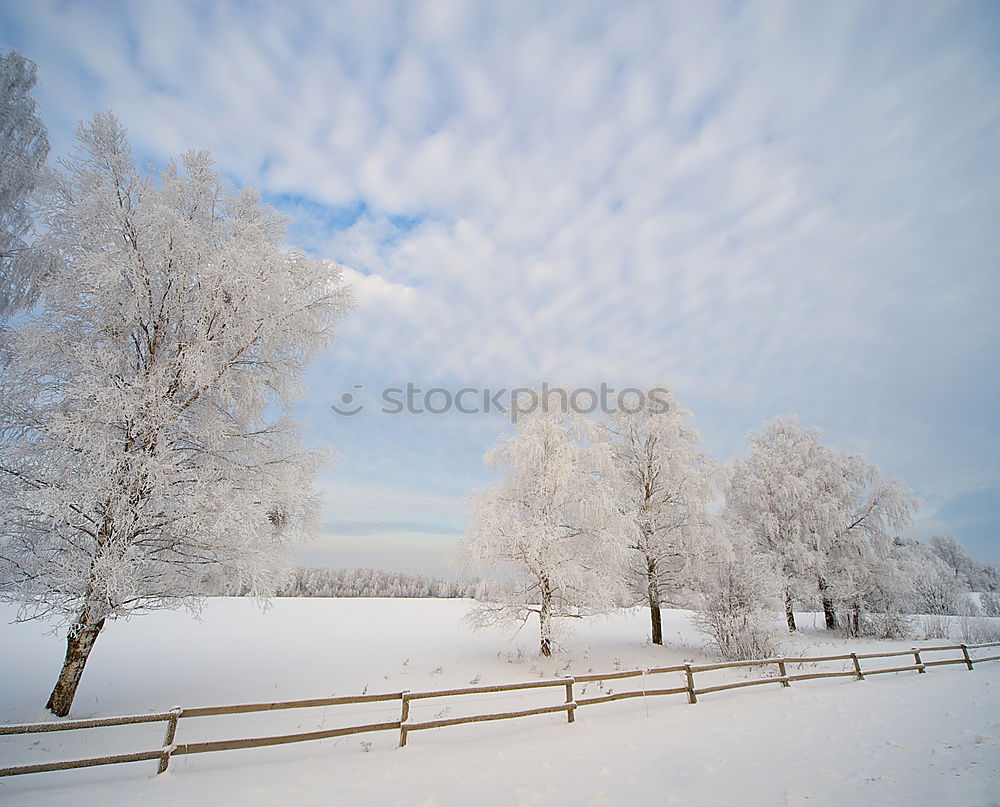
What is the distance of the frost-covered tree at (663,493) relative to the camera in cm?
1764

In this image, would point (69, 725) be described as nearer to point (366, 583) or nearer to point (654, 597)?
point (654, 597)

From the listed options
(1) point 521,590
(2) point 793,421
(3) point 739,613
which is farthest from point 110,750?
(2) point 793,421

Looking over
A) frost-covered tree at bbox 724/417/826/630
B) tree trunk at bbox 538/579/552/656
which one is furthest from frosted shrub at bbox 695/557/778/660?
frost-covered tree at bbox 724/417/826/630

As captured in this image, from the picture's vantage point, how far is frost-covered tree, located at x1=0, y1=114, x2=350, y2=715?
7.91 meters

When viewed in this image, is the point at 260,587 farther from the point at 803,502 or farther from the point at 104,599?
the point at 803,502

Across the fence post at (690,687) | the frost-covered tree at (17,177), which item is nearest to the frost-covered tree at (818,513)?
the fence post at (690,687)

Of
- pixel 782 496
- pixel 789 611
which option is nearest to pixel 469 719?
pixel 789 611

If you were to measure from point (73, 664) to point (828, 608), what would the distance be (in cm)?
3088

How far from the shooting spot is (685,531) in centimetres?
1775

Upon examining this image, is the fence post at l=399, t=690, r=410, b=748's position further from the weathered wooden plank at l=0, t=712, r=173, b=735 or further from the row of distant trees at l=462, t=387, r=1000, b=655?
the row of distant trees at l=462, t=387, r=1000, b=655

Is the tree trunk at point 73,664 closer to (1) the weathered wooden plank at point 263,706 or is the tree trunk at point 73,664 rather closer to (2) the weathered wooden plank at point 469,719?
(1) the weathered wooden plank at point 263,706

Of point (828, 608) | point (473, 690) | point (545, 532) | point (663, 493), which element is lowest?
point (473, 690)

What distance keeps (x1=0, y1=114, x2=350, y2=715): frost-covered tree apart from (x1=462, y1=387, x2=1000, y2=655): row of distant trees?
7.39 m

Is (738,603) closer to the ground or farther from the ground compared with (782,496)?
closer to the ground
